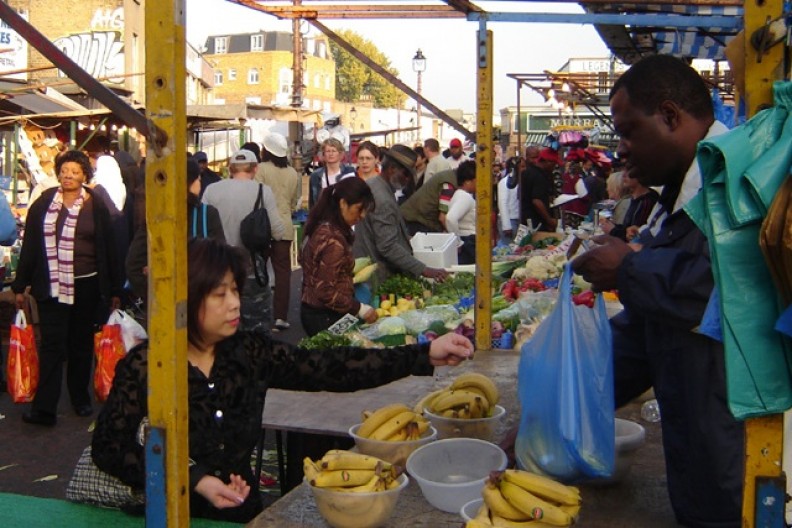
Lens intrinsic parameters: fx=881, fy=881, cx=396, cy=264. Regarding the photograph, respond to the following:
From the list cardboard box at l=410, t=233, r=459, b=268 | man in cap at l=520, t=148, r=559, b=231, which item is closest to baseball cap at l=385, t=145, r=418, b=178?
cardboard box at l=410, t=233, r=459, b=268

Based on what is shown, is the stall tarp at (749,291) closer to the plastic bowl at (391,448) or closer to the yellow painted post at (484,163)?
the plastic bowl at (391,448)

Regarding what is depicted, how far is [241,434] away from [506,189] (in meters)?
10.9

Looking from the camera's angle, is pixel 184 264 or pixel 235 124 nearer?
pixel 184 264

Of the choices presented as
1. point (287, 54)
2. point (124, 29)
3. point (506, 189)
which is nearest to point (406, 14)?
point (506, 189)

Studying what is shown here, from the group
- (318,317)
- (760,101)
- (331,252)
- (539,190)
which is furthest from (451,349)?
(539,190)

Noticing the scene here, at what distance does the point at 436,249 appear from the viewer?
28.8ft

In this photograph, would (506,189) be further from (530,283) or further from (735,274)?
(735,274)

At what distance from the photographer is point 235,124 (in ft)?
73.7

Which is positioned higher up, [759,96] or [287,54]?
[287,54]

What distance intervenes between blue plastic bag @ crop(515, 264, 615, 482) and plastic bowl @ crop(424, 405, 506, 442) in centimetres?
51

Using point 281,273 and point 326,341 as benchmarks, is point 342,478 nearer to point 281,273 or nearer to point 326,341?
point 326,341

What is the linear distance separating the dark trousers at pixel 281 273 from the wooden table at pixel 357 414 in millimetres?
4627

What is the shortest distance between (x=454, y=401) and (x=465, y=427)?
0.15 m

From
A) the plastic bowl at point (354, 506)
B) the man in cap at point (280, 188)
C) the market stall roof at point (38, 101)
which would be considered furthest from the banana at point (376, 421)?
the market stall roof at point (38, 101)
